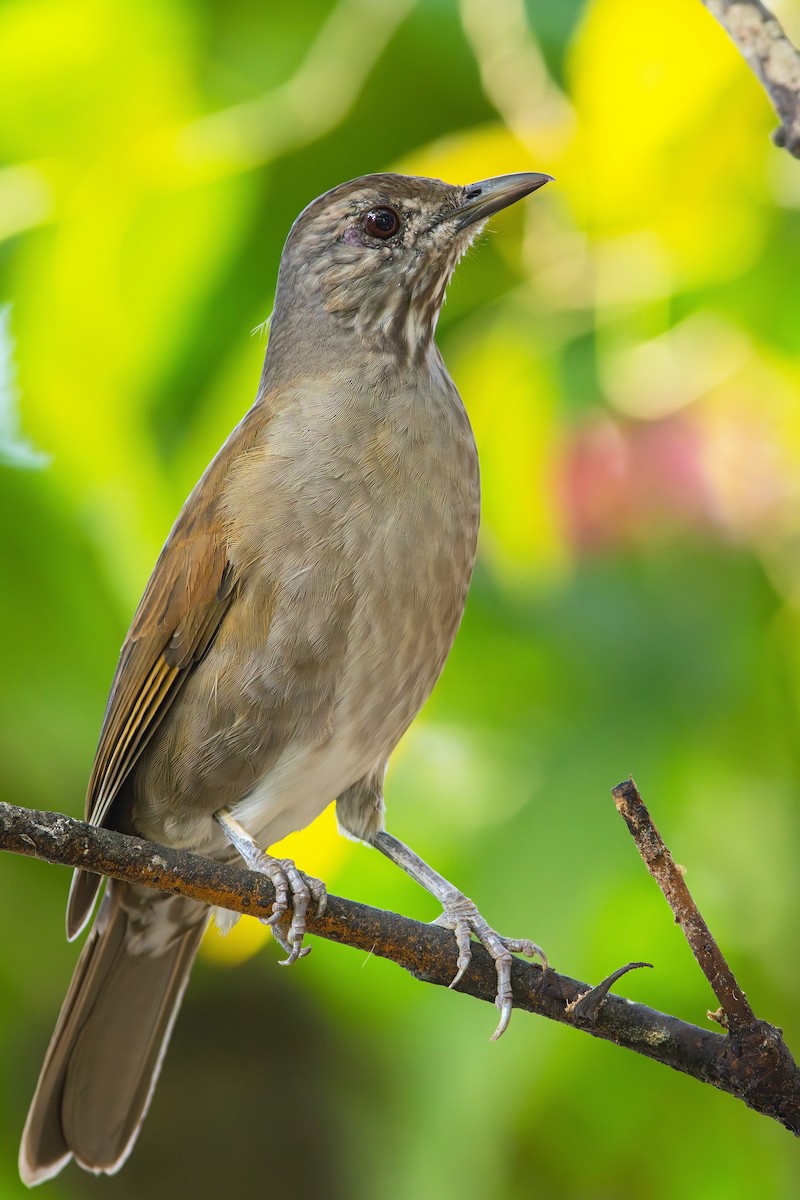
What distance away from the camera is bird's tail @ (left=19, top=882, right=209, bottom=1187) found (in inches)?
120

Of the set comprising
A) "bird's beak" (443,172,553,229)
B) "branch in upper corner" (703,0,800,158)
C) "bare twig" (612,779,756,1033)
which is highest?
"bird's beak" (443,172,553,229)

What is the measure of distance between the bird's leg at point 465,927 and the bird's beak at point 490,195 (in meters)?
1.40

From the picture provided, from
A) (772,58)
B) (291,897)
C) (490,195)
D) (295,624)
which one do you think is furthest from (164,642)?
(772,58)

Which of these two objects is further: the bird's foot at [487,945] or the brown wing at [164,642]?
the brown wing at [164,642]

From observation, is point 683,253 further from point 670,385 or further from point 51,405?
point 51,405

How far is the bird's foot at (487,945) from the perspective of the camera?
7.41 ft

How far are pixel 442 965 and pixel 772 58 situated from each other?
4.50 feet

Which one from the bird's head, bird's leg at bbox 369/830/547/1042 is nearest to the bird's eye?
A: the bird's head

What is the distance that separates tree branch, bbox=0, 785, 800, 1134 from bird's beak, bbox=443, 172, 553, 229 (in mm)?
1638

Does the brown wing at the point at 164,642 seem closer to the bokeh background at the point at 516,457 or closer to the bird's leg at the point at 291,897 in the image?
the bird's leg at the point at 291,897

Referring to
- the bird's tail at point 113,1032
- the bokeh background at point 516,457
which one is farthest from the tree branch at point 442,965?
the bokeh background at point 516,457

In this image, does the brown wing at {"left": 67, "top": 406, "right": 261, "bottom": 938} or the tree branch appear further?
the brown wing at {"left": 67, "top": 406, "right": 261, "bottom": 938}

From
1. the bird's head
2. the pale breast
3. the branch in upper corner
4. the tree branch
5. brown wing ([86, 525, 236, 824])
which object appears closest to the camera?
the branch in upper corner

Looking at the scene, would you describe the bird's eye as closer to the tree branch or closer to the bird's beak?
the bird's beak
